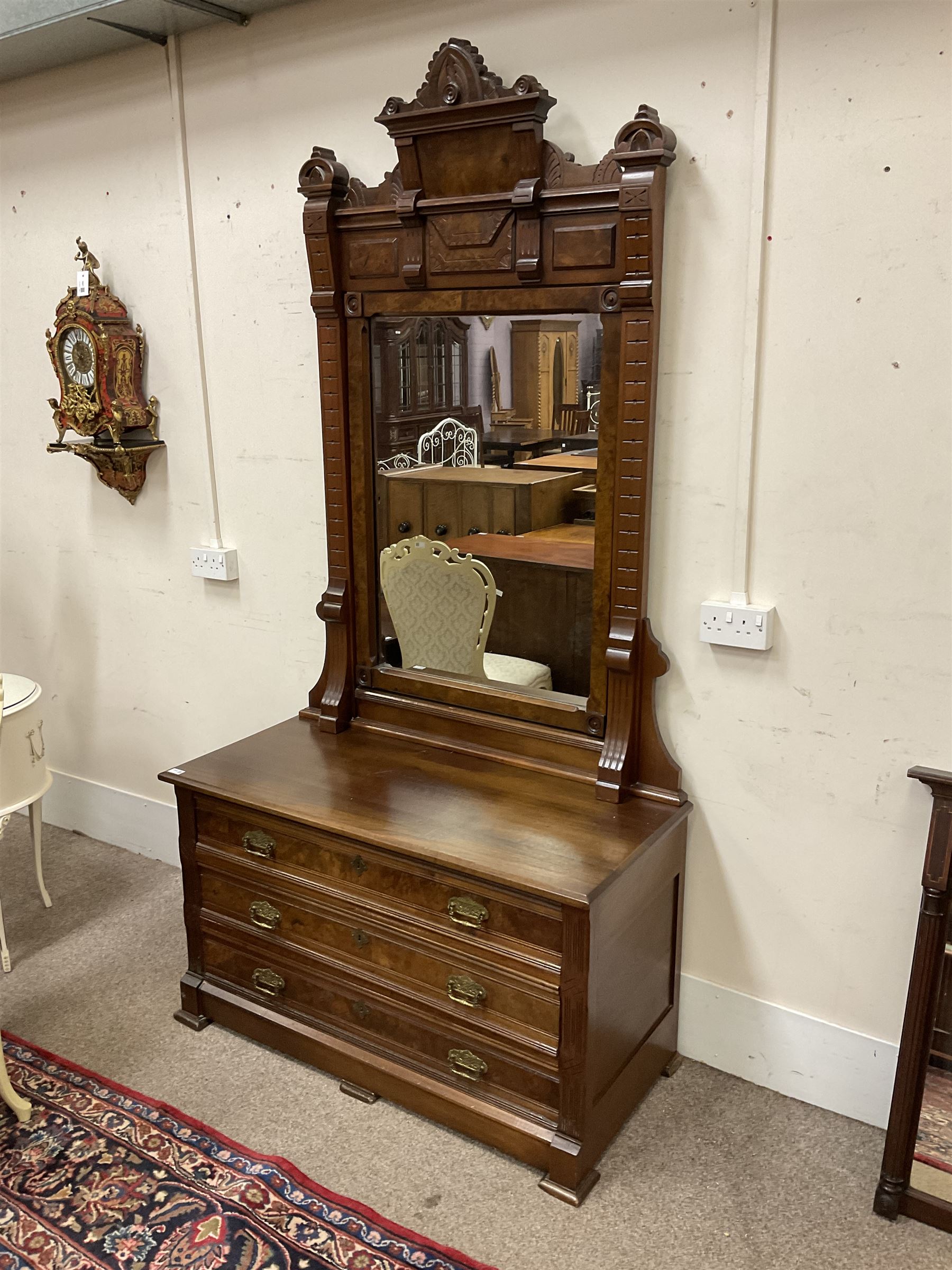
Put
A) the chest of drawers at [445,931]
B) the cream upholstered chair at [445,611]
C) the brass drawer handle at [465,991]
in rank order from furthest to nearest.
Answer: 1. the cream upholstered chair at [445,611]
2. the brass drawer handle at [465,991]
3. the chest of drawers at [445,931]

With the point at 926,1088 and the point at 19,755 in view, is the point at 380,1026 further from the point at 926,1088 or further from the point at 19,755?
the point at 19,755

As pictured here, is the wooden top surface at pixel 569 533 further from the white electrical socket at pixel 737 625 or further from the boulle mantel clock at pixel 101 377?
the boulle mantel clock at pixel 101 377

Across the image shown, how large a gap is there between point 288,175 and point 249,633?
1.23 metres

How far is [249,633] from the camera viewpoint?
2943 mm

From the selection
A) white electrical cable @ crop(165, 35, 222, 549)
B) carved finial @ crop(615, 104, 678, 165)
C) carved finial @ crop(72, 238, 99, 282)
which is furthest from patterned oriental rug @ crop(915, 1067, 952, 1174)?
carved finial @ crop(72, 238, 99, 282)

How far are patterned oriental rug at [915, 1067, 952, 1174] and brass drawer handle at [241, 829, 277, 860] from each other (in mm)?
1418

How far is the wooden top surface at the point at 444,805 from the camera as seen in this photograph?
1.94 metres

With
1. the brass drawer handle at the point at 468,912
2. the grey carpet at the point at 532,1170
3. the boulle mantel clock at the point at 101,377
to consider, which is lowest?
the grey carpet at the point at 532,1170

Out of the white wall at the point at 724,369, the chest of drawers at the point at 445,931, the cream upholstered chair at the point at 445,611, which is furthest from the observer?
→ the cream upholstered chair at the point at 445,611

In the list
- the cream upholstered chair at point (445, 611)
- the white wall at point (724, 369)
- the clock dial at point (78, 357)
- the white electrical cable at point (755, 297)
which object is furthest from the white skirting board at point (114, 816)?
the white electrical cable at point (755, 297)

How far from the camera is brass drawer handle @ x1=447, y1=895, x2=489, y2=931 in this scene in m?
1.99

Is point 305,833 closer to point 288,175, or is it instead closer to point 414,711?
point 414,711

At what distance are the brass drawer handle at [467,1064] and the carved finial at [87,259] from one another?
2.30 metres

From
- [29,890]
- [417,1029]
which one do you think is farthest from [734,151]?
[29,890]
